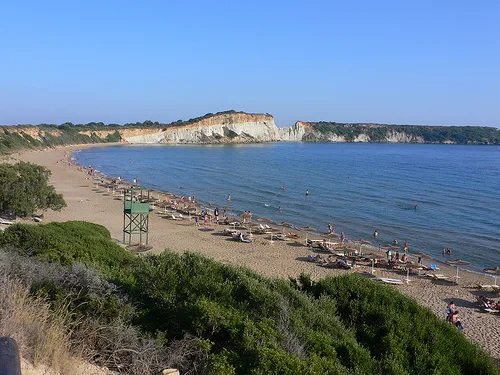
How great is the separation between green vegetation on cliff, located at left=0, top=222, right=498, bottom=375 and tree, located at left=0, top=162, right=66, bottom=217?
57.5ft

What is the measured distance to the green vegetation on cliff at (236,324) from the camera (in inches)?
215

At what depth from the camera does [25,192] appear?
24.9 meters

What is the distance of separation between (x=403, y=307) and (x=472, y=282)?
1363 cm

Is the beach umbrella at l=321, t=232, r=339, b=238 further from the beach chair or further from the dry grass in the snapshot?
the dry grass

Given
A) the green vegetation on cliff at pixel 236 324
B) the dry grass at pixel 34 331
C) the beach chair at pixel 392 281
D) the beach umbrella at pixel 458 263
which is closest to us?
the dry grass at pixel 34 331

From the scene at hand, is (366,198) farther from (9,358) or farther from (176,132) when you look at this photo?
(176,132)

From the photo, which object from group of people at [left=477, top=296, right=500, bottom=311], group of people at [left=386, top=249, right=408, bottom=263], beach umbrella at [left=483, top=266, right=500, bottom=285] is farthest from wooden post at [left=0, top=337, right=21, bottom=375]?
beach umbrella at [left=483, top=266, right=500, bottom=285]

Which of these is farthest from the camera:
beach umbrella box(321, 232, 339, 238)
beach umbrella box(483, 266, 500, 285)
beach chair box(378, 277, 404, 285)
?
beach umbrella box(321, 232, 339, 238)

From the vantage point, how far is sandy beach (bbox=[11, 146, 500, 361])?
52.2 feet

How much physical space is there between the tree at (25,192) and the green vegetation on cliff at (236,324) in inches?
690

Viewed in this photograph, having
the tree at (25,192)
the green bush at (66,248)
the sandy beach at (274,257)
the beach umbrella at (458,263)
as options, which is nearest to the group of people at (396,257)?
the sandy beach at (274,257)

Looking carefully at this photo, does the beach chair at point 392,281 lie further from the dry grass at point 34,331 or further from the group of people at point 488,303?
the dry grass at point 34,331

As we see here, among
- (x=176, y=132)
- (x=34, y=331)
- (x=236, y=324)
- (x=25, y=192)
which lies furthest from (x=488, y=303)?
(x=176, y=132)

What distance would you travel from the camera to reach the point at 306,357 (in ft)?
18.3
